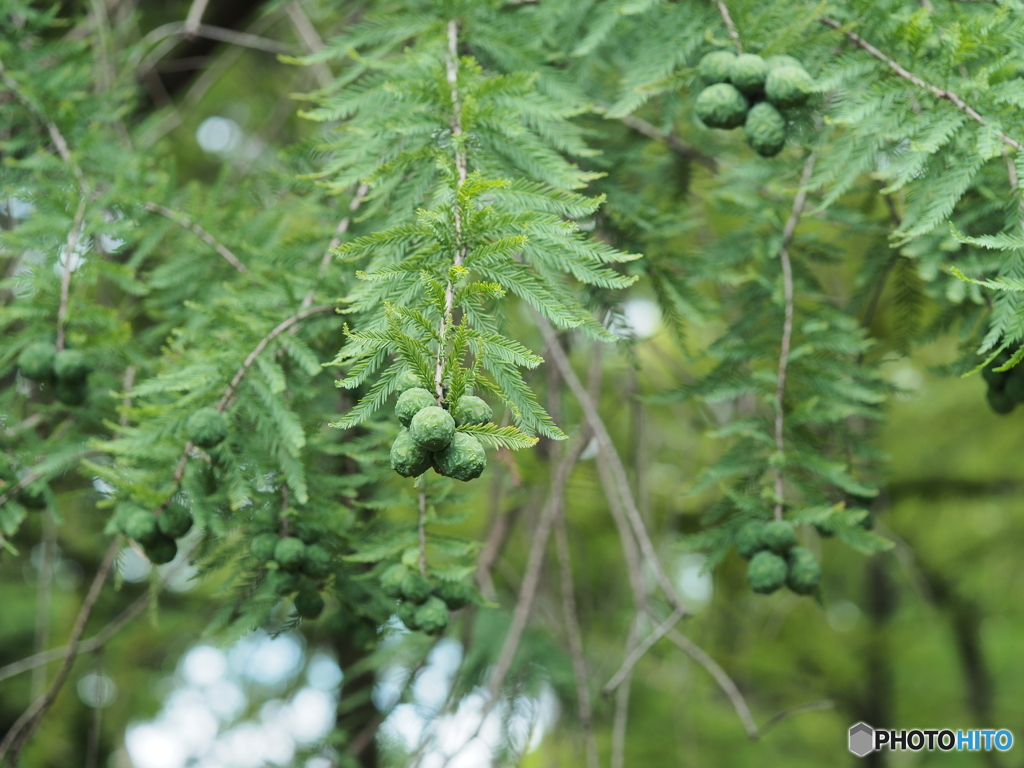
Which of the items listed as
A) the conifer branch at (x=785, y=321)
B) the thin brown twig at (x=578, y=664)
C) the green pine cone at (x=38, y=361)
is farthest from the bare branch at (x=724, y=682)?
the green pine cone at (x=38, y=361)

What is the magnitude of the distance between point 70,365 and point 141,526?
0.47m

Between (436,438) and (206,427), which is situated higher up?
(436,438)

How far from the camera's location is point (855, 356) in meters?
2.05

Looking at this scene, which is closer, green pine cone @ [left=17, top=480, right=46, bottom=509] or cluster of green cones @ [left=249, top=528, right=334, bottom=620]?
cluster of green cones @ [left=249, top=528, right=334, bottom=620]

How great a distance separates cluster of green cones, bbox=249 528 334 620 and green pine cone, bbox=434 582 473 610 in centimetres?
22

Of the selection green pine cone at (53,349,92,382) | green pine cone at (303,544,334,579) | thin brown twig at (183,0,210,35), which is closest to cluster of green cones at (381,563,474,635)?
green pine cone at (303,544,334,579)

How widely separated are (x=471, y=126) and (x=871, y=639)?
3972 mm

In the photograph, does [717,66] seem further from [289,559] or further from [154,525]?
[154,525]

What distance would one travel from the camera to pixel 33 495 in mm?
1825

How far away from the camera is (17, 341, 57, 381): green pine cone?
171cm

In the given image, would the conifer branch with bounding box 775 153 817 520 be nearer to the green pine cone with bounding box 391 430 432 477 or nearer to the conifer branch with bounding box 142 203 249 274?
the green pine cone with bounding box 391 430 432 477

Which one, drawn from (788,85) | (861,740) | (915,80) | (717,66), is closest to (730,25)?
(717,66)

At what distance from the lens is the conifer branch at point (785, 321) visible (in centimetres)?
173

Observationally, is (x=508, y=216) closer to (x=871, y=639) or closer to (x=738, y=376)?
(x=738, y=376)
